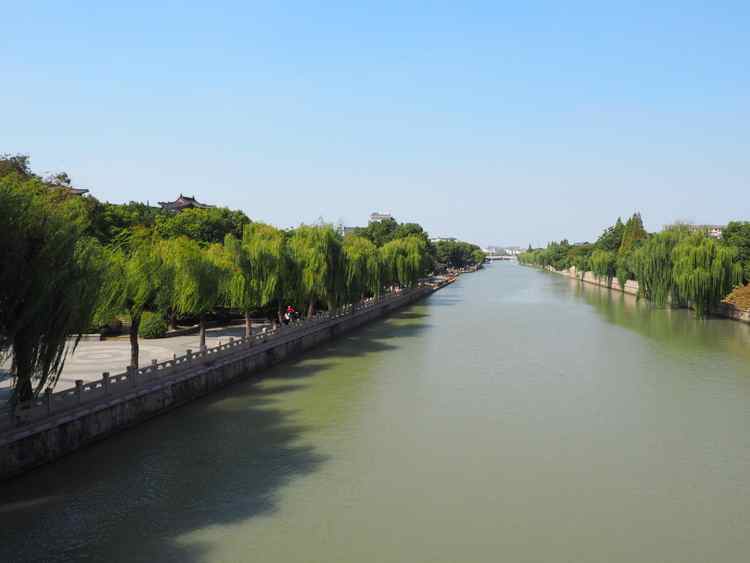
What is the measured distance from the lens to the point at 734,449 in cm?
1638

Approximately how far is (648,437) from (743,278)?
38.5 metres

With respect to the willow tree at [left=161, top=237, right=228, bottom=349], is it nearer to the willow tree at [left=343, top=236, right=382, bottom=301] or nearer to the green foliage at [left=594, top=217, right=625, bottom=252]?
the willow tree at [left=343, top=236, right=382, bottom=301]

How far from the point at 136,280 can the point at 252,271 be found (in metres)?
8.99

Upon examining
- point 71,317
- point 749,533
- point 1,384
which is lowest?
point 749,533

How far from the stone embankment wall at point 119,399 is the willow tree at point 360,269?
9750 mm

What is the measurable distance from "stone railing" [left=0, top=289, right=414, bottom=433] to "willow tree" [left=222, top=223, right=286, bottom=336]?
1630 millimetres

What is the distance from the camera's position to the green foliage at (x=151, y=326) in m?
29.1

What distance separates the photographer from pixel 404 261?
63969 millimetres

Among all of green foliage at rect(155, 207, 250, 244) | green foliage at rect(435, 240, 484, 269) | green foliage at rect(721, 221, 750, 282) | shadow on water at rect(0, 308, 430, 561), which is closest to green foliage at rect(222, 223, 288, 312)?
shadow on water at rect(0, 308, 430, 561)

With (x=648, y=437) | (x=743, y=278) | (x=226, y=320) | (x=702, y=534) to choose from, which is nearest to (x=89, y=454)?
(x=702, y=534)

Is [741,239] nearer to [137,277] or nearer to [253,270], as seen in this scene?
[253,270]

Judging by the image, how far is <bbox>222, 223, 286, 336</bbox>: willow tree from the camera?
90.0 feet

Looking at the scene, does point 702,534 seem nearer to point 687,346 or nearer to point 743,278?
point 687,346

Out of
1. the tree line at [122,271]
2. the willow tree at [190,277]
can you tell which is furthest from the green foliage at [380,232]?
the willow tree at [190,277]
